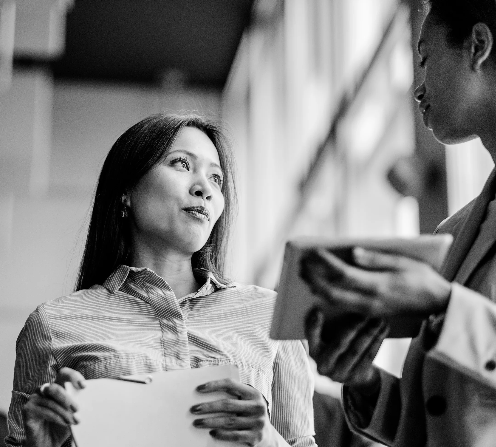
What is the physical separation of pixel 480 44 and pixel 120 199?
0.96 m

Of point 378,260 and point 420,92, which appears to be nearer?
point 378,260

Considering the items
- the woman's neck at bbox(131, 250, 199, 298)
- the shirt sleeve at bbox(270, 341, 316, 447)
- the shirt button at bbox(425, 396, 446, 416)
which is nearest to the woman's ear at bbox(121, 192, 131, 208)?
the woman's neck at bbox(131, 250, 199, 298)

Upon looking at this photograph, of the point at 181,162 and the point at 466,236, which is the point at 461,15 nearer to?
the point at 466,236

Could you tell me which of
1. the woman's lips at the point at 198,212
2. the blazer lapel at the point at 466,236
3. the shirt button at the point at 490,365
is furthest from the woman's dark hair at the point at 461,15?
the woman's lips at the point at 198,212

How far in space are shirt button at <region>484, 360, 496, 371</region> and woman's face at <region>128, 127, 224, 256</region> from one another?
3.02ft

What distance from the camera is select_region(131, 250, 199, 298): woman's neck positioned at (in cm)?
223

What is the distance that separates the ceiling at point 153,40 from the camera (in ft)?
30.2

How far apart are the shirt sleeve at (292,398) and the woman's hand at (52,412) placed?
46cm

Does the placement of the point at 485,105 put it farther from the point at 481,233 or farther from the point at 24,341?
the point at 24,341

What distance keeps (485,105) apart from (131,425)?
34.2 inches

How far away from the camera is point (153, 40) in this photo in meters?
9.82

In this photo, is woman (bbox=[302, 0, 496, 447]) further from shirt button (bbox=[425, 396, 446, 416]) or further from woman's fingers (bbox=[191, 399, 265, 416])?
woman's fingers (bbox=[191, 399, 265, 416])

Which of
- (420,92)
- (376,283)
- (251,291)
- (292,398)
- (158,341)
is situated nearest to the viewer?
(376,283)

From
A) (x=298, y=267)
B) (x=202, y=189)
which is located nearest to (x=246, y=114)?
(x=202, y=189)
